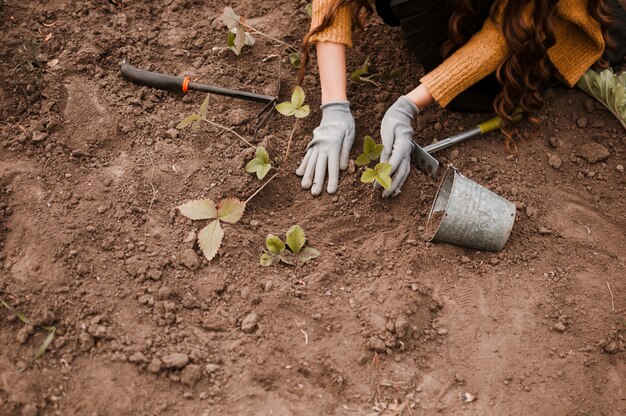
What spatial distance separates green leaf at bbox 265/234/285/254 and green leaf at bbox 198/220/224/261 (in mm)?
173

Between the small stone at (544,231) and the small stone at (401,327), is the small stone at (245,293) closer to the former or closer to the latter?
the small stone at (401,327)

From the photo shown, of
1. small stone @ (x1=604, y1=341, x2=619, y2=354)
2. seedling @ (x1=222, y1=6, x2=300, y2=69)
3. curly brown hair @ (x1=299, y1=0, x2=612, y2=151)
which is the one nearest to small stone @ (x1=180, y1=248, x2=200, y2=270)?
curly brown hair @ (x1=299, y1=0, x2=612, y2=151)

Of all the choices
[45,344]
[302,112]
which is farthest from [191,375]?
[302,112]

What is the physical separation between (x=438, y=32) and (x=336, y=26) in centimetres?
43

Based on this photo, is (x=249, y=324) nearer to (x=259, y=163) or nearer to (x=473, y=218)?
(x=259, y=163)

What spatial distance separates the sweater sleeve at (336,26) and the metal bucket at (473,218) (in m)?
0.78

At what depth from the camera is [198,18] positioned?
3.04 m

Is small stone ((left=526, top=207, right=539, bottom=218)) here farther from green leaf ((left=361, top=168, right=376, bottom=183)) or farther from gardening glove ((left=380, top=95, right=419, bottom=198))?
green leaf ((left=361, top=168, right=376, bottom=183))

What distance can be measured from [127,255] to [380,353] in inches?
36.9

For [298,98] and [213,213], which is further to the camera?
[298,98]

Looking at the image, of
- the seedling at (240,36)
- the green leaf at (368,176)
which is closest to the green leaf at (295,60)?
the seedling at (240,36)

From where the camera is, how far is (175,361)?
6.32 ft

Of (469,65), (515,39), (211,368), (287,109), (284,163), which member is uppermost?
(515,39)

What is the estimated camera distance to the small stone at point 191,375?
1915 millimetres
